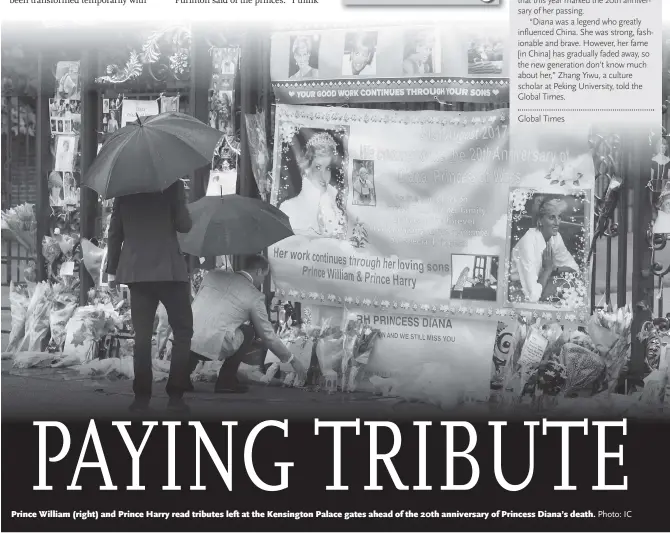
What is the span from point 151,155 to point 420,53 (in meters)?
1.89

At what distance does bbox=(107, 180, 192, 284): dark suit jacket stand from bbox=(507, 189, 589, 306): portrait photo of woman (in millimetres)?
2065

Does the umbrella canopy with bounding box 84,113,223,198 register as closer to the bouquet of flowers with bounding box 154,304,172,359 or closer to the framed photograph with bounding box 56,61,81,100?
the bouquet of flowers with bounding box 154,304,172,359

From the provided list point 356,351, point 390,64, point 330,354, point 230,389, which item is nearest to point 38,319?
point 230,389

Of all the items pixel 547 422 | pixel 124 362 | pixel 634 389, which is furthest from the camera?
pixel 124 362

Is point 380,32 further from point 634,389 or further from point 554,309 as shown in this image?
point 634,389

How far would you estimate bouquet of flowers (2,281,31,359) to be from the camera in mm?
9969

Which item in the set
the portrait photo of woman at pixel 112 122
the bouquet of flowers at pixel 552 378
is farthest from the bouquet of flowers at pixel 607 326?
the portrait photo of woman at pixel 112 122

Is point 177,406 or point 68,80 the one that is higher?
point 68,80

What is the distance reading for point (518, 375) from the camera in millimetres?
8562

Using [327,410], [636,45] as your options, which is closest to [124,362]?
[327,410]

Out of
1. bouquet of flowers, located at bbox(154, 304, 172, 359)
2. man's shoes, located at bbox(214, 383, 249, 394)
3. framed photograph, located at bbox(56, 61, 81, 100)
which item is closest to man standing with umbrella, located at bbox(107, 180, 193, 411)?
man's shoes, located at bbox(214, 383, 249, 394)

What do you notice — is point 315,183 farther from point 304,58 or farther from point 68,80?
point 68,80

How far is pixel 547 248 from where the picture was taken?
28.1 feet

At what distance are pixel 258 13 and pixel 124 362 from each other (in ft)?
8.27
